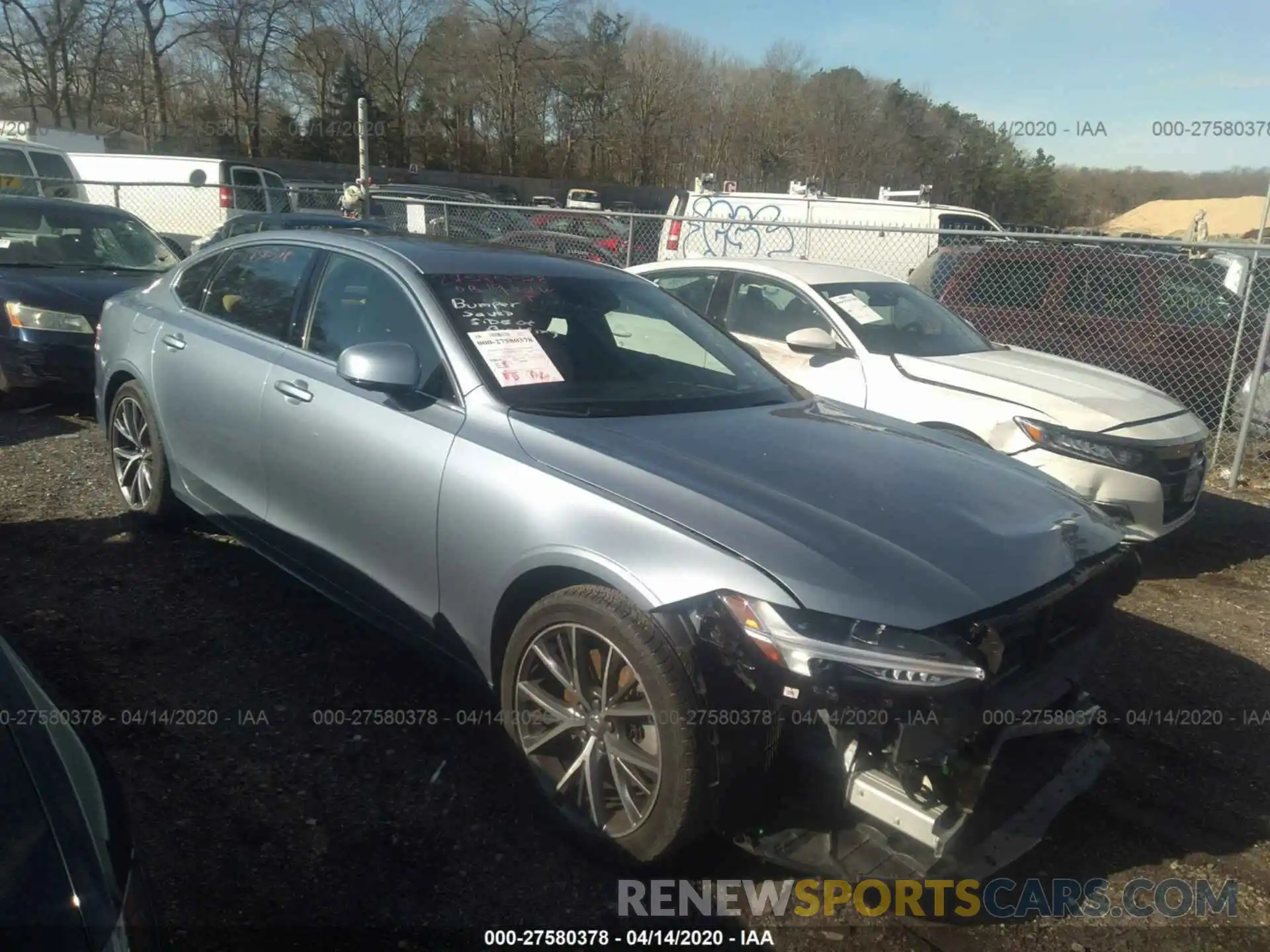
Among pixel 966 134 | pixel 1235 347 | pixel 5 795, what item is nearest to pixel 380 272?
pixel 5 795

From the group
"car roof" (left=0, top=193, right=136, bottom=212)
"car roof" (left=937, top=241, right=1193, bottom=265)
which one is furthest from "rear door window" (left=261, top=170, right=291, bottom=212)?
"car roof" (left=937, top=241, right=1193, bottom=265)

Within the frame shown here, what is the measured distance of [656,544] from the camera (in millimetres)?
2619

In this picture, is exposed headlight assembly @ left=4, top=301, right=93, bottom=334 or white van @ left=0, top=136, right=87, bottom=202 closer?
exposed headlight assembly @ left=4, top=301, right=93, bottom=334

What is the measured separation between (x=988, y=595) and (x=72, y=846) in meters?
2.08

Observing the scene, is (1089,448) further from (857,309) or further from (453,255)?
(453,255)

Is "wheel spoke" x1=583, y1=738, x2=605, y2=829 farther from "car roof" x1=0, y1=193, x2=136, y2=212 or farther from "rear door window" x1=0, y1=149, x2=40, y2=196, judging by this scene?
"rear door window" x1=0, y1=149, x2=40, y2=196

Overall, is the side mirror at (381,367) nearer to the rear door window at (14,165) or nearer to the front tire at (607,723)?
the front tire at (607,723)

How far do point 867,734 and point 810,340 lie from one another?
12.9ft

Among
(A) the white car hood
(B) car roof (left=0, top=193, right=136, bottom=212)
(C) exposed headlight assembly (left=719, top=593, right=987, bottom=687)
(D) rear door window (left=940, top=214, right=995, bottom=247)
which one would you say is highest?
(D) rear door window (left=940, top=214, right=995, bottom=247)

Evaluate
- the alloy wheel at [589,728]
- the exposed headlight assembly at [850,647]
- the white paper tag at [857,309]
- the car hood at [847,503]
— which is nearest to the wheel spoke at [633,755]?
the alloy wheel at [589,728]

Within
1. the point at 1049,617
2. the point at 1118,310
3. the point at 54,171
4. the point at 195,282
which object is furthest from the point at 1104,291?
the point at 54,171

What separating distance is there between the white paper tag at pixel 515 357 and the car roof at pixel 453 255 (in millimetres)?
414

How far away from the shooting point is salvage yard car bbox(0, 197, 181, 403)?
22.4 ft

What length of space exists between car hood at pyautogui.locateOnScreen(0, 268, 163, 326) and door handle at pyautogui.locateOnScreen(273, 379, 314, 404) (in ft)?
12.2
